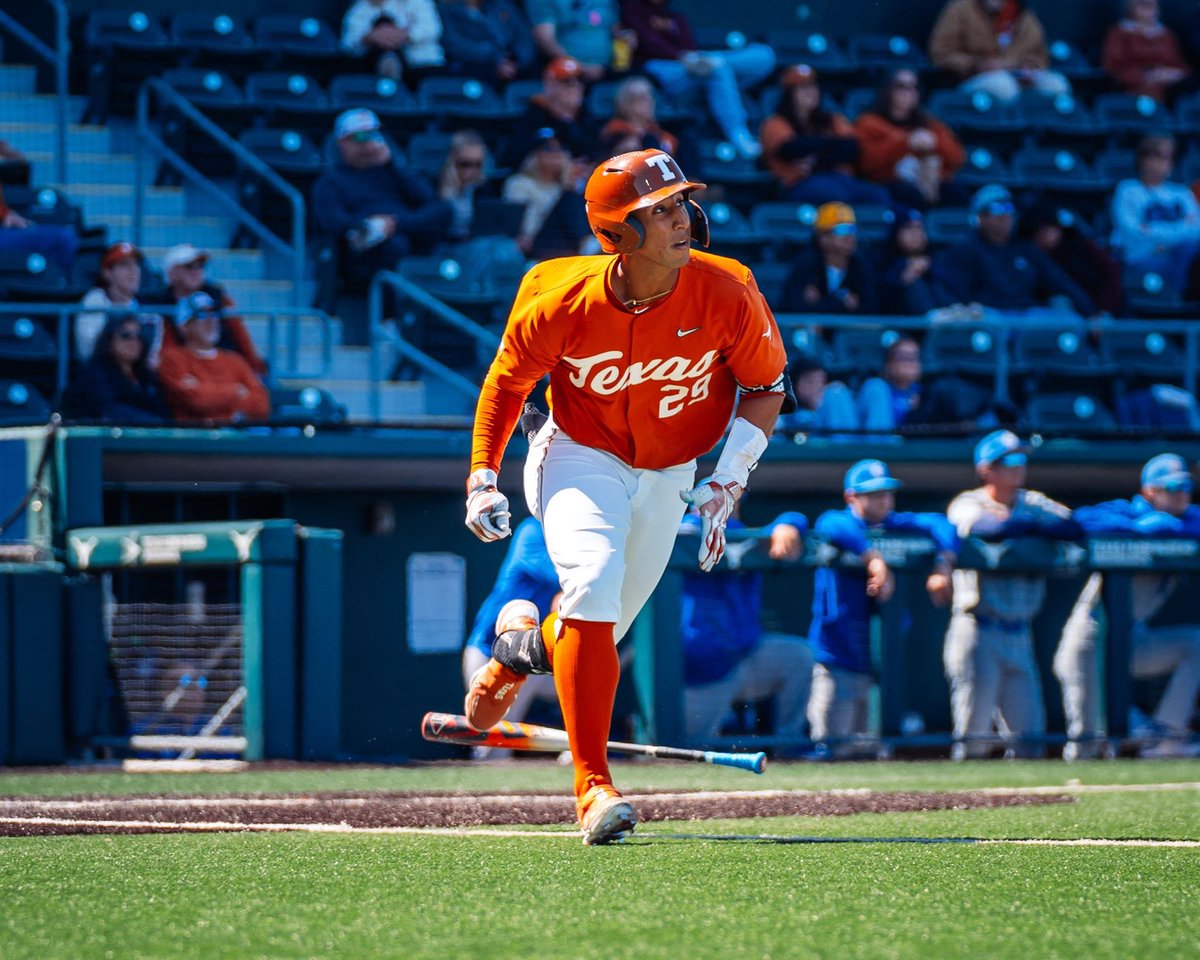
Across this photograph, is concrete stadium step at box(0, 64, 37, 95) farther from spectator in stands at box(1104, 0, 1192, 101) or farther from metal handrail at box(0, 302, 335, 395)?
spectator in stands at box(1104, 0, 1192, 101)

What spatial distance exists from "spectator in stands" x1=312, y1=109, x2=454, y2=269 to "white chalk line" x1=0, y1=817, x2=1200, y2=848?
5.94 meters

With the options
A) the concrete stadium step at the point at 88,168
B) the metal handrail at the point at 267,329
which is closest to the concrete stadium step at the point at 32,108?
the concrete stadium step at the point at 88,168

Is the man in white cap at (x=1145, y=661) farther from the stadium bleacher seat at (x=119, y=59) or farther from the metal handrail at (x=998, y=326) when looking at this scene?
the stadium bleacher seat at (x=119, y=59)

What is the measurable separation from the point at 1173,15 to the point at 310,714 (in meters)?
11.3

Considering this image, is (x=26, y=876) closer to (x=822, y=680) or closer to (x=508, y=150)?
(x=822, y=680)

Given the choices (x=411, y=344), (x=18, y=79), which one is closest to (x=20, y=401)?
(x=411, y=344)

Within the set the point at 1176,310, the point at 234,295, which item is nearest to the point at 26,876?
the point at 234,295

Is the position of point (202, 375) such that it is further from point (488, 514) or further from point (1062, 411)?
point (1062, 411)

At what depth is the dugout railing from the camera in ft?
27.1

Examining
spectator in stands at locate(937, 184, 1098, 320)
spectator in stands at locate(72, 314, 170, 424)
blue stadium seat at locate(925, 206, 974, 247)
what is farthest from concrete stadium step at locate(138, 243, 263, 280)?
blue stadium seat at locate(925, 206, 974, 247)

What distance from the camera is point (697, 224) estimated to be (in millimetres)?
4621

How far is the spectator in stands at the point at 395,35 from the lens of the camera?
12.4 meters

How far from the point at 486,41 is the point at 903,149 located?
2991 mm

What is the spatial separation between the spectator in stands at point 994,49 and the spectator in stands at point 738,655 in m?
7.24
